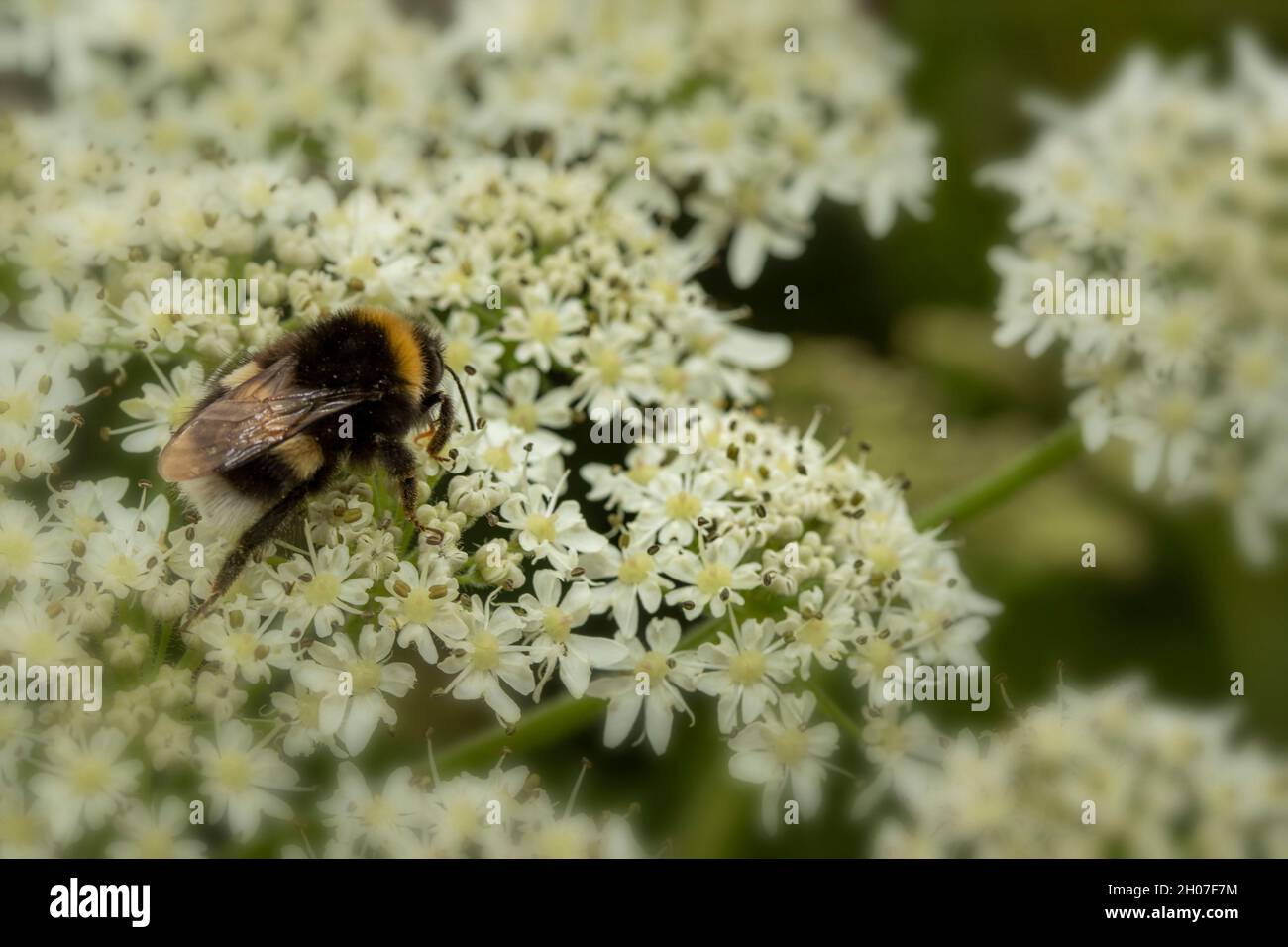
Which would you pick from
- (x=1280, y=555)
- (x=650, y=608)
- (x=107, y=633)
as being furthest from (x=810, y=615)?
(x=1280, y=555)

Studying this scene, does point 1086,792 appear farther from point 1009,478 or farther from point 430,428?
point 430,428

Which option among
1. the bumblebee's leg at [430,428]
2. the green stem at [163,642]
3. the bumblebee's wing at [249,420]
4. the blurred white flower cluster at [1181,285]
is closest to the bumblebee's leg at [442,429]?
the bumblebee's leg at [430,428]

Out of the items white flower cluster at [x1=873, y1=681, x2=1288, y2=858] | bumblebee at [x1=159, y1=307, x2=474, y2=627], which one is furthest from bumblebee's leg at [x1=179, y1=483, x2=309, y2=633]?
white flower cluster at [x1=873, y1=681, x2=1288, y2=858]

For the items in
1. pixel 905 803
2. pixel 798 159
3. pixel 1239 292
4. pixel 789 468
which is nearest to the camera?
pixel 789 468

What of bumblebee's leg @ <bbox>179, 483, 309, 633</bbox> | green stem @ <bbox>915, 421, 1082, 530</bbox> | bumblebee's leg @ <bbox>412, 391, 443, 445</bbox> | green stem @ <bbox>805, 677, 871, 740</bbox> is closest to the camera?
bumblebee's leg @ <bbox>179, 483, 309, 633</bbox>

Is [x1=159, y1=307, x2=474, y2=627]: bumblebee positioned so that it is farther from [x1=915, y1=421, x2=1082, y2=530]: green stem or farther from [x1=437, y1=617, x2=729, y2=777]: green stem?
[x1=915, y1=421, x2=1082, y2=530]: green stem

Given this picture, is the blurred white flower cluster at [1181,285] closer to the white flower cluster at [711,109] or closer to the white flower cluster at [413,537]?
the white flower cluster at [711,109]

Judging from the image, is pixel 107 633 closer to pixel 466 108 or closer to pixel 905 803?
pixel 905 803
